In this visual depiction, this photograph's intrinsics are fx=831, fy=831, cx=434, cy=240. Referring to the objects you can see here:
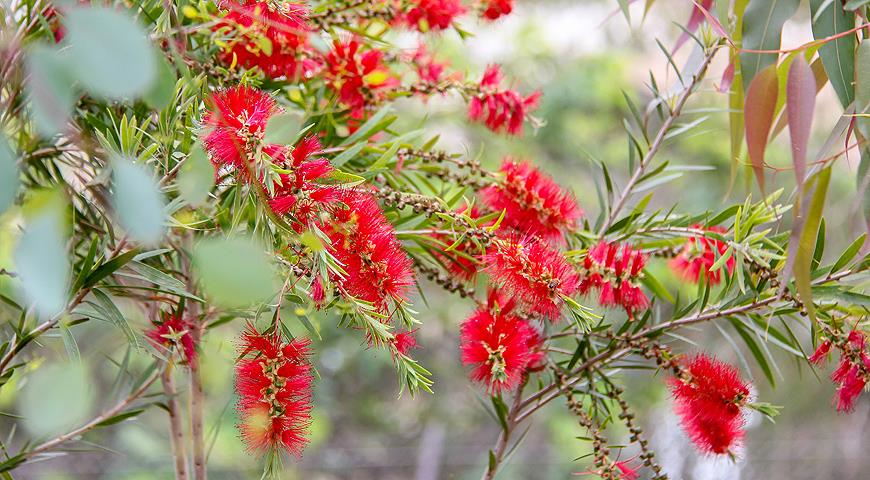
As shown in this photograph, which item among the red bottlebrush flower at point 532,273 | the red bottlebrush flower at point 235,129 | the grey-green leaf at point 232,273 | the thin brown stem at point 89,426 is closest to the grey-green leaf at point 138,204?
the grey-green leaf at point 232,273

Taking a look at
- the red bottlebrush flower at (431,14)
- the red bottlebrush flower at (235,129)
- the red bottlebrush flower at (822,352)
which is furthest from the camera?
the red bottlebrush flower at (431,14)

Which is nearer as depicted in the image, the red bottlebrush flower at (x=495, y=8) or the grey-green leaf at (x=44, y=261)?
the grey-green leaf at (x=44, y=261)

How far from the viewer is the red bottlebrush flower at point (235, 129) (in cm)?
33

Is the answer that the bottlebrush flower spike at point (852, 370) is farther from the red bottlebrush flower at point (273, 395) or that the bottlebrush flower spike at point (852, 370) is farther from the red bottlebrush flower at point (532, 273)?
the red bottlebrush flower at point (273, 395)

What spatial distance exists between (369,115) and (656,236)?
0.20 m

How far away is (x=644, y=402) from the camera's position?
218 centimetres

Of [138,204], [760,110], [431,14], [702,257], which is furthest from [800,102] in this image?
[138,204]

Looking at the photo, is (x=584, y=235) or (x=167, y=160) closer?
(x=167, y=160)

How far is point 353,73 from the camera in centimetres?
51

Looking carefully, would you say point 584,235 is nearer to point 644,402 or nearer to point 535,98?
point 535,98

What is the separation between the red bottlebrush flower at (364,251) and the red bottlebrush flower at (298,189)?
1cm

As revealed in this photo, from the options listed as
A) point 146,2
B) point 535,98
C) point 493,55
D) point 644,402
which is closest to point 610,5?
point 493,55

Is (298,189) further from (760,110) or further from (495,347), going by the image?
(760,110)

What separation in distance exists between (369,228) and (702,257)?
0.81 ft
